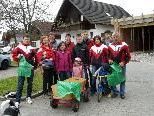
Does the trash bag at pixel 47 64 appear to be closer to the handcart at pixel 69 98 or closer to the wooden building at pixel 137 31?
the handcart at pixel 69 98

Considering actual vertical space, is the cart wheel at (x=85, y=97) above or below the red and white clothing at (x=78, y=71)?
below

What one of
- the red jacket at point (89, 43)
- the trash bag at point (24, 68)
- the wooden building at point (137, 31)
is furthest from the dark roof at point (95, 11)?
the trash bag at point (24, 68)

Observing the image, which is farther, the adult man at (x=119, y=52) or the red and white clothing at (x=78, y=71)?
the red and white clothing at (x=78, y=71)

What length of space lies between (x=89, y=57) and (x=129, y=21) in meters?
21.4

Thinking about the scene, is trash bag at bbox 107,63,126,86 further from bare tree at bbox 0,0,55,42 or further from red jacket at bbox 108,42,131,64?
bare tree at bbox 0,0,55,42

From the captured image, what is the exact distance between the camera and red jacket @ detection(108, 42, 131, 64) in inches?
431

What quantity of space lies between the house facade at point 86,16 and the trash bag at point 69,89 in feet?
94.0

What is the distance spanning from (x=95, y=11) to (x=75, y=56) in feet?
102

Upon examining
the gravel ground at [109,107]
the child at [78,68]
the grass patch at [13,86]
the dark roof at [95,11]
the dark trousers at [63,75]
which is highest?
the dark roof at [95,11]

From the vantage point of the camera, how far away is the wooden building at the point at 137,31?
3130 cm

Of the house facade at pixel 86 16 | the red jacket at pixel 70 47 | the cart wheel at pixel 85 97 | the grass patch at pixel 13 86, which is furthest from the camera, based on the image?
the house facade at pixel 86 16

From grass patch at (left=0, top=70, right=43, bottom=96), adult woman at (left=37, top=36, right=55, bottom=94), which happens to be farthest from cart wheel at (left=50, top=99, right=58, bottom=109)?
grass patch at (left=0, top=70, right=43, bottom=96)

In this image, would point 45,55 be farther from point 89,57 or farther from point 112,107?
point 112,107

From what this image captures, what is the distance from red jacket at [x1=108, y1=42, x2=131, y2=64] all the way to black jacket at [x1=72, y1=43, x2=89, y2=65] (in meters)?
0.69
